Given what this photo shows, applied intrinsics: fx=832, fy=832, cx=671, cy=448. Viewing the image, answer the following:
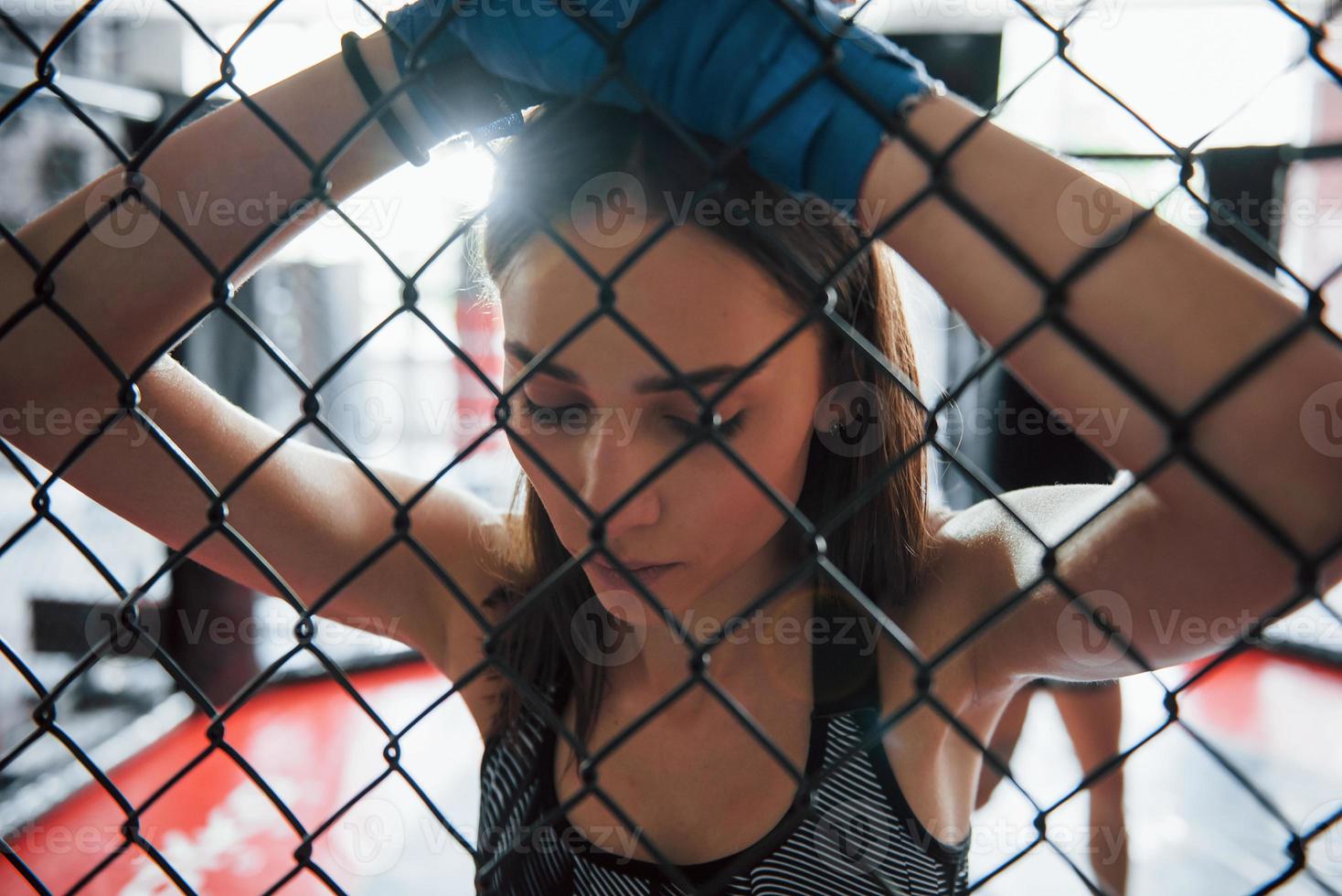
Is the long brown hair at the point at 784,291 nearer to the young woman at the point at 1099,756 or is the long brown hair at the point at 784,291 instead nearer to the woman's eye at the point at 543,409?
the woman's eye at the point at 543,409

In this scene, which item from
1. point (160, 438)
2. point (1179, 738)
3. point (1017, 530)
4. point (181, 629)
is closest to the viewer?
point (160, 438)

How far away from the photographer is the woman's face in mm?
651

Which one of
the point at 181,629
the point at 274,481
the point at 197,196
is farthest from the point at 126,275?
the point at 181,629

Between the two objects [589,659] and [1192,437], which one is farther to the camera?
[589,659]

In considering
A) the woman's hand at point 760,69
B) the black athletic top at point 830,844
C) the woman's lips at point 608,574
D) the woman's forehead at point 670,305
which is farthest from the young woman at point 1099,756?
the woman's hand at point 760,69

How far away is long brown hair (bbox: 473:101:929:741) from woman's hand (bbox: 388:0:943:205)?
0.04m

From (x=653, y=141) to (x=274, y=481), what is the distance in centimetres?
54

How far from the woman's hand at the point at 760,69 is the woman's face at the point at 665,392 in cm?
16

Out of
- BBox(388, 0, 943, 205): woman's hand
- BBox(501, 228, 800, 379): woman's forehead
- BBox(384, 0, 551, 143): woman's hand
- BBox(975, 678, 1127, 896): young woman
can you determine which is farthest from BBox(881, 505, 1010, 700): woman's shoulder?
BBox(975, 678, 1127, 896): young woman

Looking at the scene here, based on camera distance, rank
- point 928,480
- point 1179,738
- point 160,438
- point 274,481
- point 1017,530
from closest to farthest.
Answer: point 160,438, point 1017,530, point 274,481, point 928,480, point 1179,738

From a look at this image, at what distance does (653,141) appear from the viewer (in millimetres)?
700

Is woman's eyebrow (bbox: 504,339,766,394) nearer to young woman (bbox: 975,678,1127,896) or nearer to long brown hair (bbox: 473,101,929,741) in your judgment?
long brown hair (bbox: 473,101,929,741)

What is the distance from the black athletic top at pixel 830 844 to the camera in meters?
0.84

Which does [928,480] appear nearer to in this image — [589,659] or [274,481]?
[589,659]
